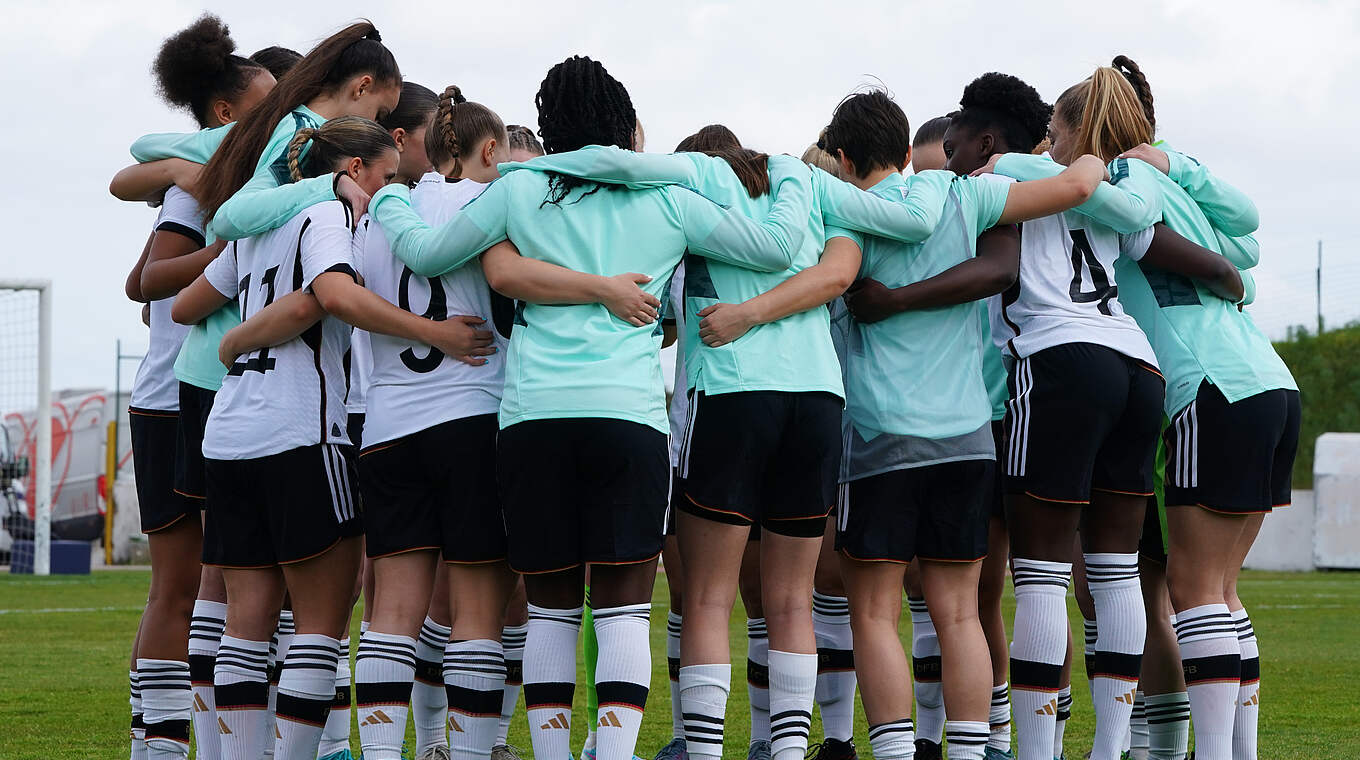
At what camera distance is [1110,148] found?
491 cm

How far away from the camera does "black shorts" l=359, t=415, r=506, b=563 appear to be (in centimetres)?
407

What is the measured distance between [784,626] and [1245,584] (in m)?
16.5

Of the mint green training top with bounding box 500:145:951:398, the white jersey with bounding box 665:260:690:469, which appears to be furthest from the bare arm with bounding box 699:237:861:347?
the white jersey with bounding box 665:260:690:469

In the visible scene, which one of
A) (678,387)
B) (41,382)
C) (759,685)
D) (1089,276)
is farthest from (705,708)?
(41,382)

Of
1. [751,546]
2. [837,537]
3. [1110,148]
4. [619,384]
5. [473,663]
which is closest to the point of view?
[619,384]

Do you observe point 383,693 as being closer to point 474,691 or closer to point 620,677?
point 474,691

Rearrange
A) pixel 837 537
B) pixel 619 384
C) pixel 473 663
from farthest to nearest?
pixel 837 537
pixel 473 663
pixel 619 384

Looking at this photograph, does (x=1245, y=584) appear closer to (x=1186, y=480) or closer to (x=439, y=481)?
(x=1186, y=480)

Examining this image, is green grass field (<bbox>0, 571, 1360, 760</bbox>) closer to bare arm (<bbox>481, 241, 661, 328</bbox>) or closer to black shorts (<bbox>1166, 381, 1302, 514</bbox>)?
black shorts (<bbox>1166, 381, 1302, 514</bbox>)

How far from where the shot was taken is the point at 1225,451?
4.58 metres

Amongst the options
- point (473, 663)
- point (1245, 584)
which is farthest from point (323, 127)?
point (1245, 584)

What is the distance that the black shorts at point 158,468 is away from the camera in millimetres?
4828

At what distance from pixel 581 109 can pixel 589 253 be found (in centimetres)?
41

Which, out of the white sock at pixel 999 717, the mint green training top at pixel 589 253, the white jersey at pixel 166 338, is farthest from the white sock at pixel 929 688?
the white jersey at pixel 166 338
